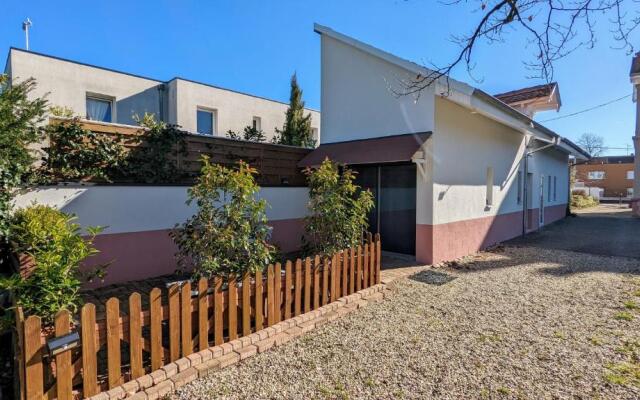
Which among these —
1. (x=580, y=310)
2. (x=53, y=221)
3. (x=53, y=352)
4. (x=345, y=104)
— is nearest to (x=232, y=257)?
(x=53, y=352)

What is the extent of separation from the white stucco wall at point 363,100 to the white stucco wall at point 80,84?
10.7 m

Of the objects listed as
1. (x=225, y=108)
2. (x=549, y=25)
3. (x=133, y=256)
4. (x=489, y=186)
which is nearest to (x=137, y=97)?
(x=225, y=108)

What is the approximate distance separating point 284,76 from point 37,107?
16006 millimetres

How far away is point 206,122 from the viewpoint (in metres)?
19.2

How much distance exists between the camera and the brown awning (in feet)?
29.5

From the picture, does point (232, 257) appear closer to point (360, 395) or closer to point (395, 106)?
point (360, 395)

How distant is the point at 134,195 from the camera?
7441mm

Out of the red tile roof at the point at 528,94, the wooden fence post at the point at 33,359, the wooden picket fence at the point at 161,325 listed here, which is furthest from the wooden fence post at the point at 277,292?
the red tile roof at the point at 528,94

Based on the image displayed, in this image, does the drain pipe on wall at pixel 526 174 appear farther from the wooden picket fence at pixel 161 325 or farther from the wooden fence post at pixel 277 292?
the wooden fence post at pixel 277 292

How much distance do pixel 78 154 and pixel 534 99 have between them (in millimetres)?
19688

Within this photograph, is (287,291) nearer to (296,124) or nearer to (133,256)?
(133,256)

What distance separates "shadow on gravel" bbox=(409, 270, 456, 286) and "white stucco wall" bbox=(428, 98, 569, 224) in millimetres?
1449

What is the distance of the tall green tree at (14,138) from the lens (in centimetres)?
556

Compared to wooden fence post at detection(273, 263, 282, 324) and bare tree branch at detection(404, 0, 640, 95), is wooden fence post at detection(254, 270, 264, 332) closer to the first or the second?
wooden fence post at detection(273, 263, 282, 324)
